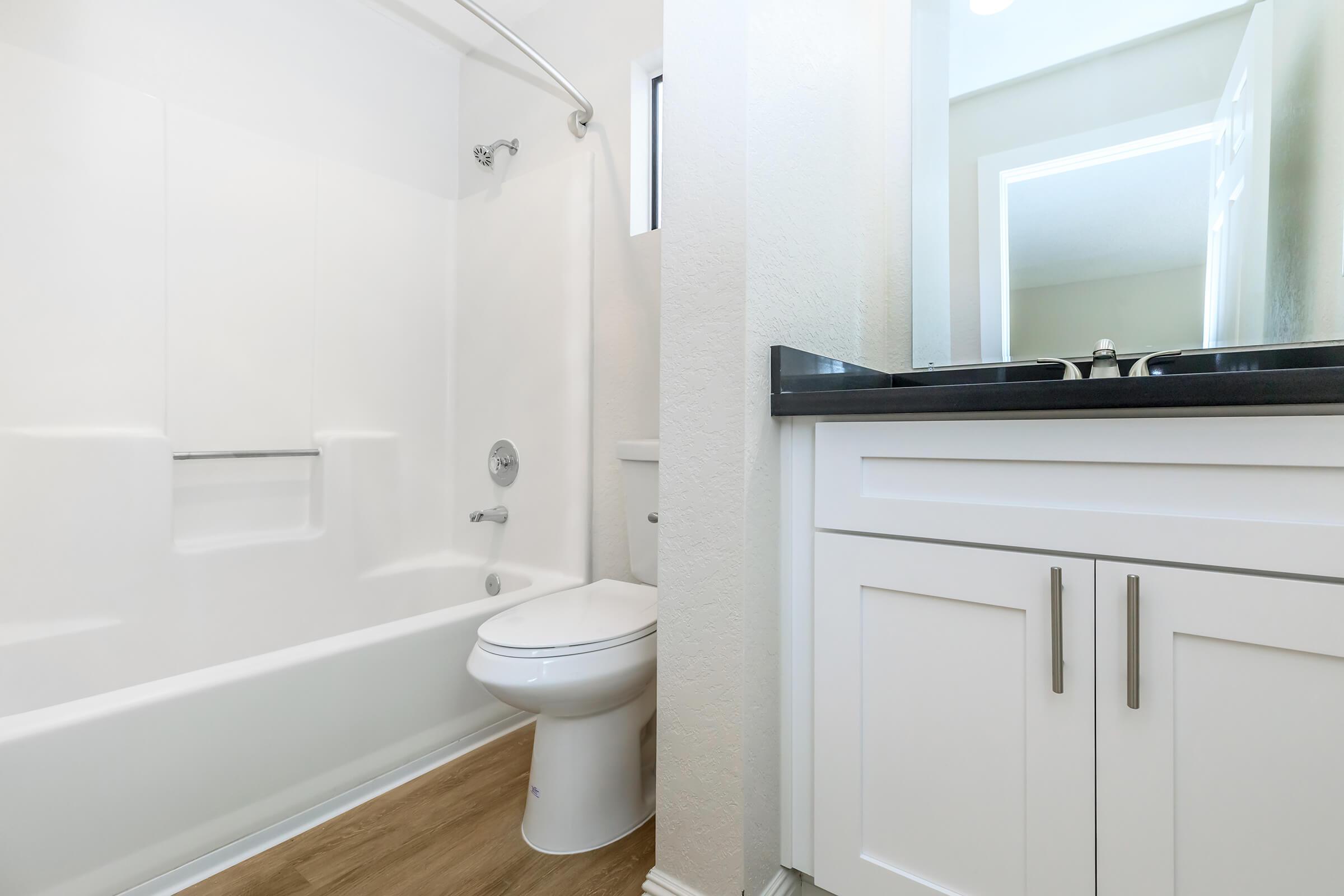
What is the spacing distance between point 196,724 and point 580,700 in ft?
2.23

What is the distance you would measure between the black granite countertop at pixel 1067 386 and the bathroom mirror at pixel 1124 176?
6 cm

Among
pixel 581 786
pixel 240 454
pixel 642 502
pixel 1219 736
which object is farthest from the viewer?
pixel 240 454

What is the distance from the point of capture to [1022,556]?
2.58 ft

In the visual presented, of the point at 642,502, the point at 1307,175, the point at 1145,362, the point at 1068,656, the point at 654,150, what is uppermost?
the point at 654,150

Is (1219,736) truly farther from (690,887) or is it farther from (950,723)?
(690,887)

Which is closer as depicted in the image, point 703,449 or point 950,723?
point 950,723

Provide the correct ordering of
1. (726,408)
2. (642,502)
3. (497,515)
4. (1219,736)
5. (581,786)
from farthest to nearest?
1. (497,515)
2. (642,502)
3. (581,786)
4. (726,408)
5. (1219,736)

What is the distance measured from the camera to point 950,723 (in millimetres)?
831

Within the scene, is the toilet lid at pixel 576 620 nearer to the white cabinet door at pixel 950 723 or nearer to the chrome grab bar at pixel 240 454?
the white cabinet door at pixel 950 723

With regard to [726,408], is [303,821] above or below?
below

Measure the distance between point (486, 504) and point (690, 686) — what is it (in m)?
1.42

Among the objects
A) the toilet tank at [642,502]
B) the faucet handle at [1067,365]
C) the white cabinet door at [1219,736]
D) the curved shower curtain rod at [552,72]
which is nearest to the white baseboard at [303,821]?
the toilet tank at [642,502]

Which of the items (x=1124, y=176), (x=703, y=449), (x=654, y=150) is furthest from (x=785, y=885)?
(x=654, y=150)

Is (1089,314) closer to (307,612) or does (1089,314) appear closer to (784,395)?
(784,395)
